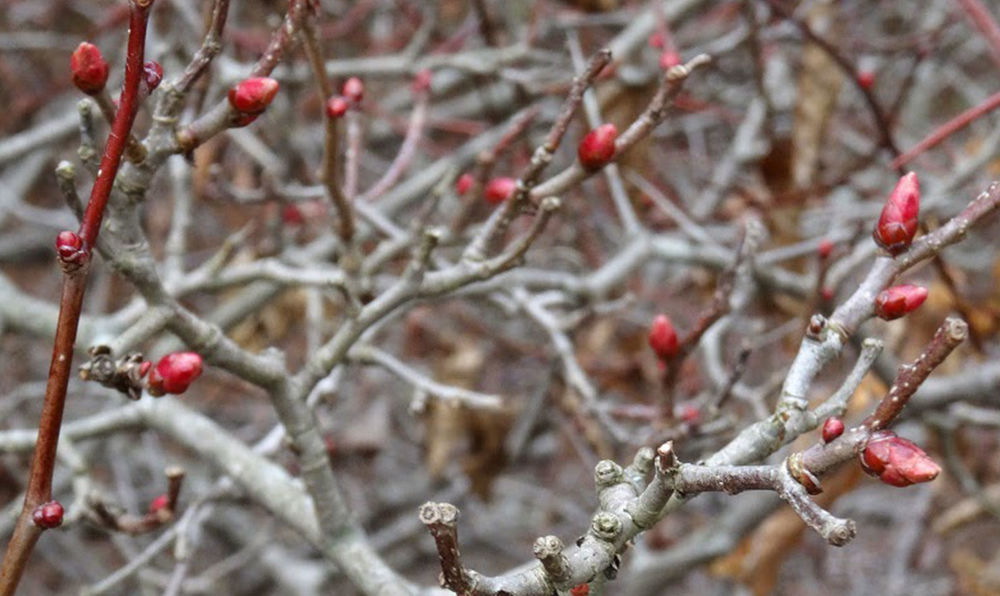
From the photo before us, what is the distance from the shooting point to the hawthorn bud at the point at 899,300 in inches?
43.5

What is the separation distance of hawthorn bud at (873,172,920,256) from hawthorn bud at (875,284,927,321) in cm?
5

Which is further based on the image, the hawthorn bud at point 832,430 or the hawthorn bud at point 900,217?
the hawthorn bud at point 900,217

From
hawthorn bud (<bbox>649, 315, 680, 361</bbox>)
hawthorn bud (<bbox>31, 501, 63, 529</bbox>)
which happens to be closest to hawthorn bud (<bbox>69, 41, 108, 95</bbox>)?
hawthorn bud (<bbox>31, 501, 63, 529</bbox>)

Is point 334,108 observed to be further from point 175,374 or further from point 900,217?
point 900,217

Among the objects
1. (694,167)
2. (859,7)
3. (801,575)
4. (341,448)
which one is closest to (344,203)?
(341,448)

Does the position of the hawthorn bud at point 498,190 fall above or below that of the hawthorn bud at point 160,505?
above

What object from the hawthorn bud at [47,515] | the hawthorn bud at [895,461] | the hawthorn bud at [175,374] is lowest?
the hawthorn bud at [895,461]

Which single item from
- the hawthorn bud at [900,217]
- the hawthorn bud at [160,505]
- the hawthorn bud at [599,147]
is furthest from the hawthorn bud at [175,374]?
the hawthorn bud at [900,217]

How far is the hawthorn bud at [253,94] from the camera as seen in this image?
3.58 feet

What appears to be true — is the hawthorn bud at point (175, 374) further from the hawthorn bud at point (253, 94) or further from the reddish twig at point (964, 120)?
the reddish twig at point (964, 120)

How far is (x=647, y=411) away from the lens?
215 cm

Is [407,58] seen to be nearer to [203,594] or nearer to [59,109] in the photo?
[203,594]

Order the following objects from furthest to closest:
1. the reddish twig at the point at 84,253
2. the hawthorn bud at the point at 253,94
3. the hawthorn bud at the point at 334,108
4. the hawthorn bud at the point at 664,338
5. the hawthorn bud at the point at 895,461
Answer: the hawthorn bud at the point at 664,338
the hawthorn bud at the point at 334,108
the hawthorn bud at the point at 253,94
the reddish twig at the point at 84,253
the hawthorn bud at the point at 895,461

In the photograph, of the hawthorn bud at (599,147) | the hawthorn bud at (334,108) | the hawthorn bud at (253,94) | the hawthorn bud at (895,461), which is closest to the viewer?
the hawthorn bud at (895,461)
